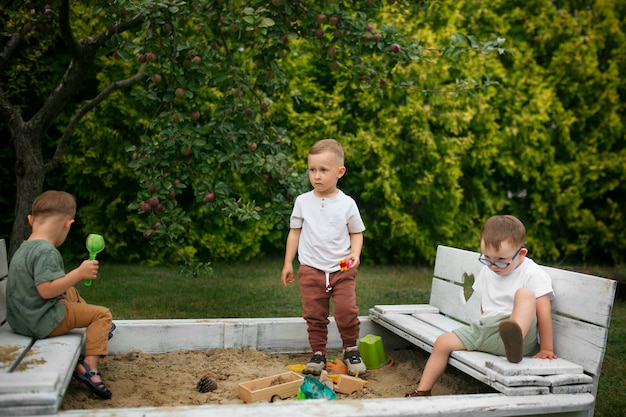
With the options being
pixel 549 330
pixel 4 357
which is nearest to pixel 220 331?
pixel 4 357

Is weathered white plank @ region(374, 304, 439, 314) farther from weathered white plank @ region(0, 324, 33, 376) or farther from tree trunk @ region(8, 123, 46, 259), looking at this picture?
tree trunk @ region(8, 123, 46, 259)

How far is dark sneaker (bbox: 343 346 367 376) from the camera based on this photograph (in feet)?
11.3

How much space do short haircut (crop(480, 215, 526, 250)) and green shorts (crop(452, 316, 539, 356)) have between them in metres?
0.36

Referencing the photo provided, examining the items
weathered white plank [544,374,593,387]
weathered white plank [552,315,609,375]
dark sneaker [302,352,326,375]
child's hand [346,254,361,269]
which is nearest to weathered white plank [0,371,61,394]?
dark sneaker [302,352,326,375]

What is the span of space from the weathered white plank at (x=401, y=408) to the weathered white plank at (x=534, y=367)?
0.34ft

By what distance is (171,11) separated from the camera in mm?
3592

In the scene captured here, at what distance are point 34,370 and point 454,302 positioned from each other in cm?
232

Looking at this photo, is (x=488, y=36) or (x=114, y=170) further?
(x=488, y=36)

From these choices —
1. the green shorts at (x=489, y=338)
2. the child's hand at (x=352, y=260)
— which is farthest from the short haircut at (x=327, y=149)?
the green shorts at (x=489, y=338)

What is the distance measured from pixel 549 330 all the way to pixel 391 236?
14.5 feet

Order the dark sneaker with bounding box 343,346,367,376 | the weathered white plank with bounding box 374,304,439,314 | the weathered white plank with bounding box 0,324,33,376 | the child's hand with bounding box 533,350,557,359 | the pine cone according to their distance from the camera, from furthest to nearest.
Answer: the weathered white plank with bounding box 374,304,439,314, the dark sneaker with bounding box 343,346,367,376, the pine cone, the child's hand with bounding box 533,350,557,359, the weathered white plank with bounding box 0,324,33,376

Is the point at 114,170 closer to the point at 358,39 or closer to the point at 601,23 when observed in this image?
the point at 358,39

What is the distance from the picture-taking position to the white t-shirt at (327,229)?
139 inches

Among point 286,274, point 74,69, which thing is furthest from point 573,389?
point 74,69
